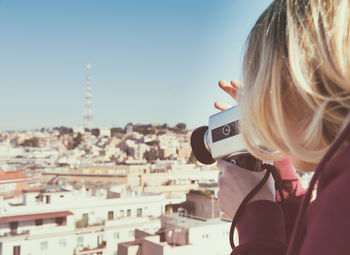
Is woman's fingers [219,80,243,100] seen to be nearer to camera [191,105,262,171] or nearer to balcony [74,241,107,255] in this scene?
camera [191,105,262,171]

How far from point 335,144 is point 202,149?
0.32 m

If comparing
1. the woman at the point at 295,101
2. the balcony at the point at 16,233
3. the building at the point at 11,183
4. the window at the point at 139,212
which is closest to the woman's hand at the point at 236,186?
the woman at the point at 295,101

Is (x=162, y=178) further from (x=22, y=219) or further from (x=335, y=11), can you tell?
(x=335, y=11)

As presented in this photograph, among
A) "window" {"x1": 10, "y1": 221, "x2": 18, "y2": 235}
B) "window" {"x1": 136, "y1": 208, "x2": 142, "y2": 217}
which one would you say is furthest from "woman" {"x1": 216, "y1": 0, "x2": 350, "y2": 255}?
"window" {"x1": 136, "y1": 208, "x2": 142, "y2": 217}

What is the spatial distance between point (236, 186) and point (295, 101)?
13 centimetres

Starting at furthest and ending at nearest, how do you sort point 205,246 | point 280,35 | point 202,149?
point 205,246
point 202,149
point 280,35

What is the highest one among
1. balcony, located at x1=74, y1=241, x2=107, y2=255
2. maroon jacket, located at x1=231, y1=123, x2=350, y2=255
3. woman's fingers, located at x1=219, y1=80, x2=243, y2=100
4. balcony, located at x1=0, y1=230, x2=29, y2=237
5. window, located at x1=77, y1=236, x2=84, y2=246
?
woman's fingers, located at x1=219, y1=80, x2=243, y2=100

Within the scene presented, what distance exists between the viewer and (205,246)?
4.97m

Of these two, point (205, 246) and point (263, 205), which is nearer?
point (263, 205)

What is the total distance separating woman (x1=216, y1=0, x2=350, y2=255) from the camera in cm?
32

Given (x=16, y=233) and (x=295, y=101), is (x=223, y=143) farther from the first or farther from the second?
(x=16, y=233)

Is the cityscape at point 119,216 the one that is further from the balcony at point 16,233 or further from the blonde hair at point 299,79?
the blonde hair at point 299,79

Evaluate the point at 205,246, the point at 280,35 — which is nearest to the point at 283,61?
the point at 280,35

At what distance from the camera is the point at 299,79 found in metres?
0.34
